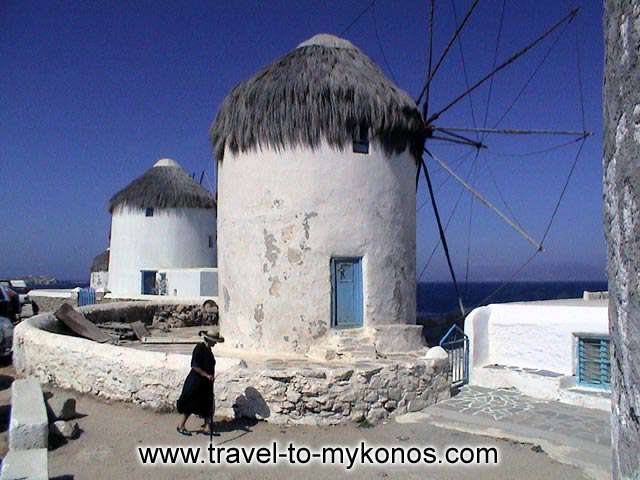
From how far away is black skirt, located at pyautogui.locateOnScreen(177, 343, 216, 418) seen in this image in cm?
654

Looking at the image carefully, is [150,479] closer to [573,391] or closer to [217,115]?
[573,391]

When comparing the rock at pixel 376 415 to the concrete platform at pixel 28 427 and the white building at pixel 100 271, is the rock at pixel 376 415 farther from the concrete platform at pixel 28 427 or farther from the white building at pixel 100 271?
the white building at pixel 100 271

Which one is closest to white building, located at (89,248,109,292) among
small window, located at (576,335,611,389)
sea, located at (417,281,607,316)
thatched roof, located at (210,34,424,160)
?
sea, located at (417,281,607,316)

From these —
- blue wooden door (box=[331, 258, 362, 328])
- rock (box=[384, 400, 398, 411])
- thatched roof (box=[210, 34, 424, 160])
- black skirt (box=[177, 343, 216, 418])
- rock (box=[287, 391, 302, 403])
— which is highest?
thatched roof (box=[210, 34, 424, 160])

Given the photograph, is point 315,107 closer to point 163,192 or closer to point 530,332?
point 530,332

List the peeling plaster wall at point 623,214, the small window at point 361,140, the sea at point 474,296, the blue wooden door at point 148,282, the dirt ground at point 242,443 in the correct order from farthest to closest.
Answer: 1. the sea at point 474,296
2. the blue wooden door at point 148,282
3. the small window at point 361,140
4. the dirt ground at point 242,443
5. the peeling plaster wall at point 623,214

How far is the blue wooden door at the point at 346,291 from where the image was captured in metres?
10.4

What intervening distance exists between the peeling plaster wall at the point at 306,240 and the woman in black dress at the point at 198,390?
3633mm

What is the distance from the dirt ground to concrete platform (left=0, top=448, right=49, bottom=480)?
337 millimetres

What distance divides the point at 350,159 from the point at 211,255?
16552mm

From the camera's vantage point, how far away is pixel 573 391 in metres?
8.06

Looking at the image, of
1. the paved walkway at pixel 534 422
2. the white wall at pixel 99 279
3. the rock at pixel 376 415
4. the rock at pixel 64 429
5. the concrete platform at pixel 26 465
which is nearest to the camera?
the concrete platform at pixel 26 465

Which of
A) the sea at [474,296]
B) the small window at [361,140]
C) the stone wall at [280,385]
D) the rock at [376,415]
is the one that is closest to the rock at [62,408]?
the stone wall at [280,385]

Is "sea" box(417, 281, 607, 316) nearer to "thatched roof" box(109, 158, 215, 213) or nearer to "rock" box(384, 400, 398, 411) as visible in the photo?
"thatched roof" box(109, 158, 215, 213)
